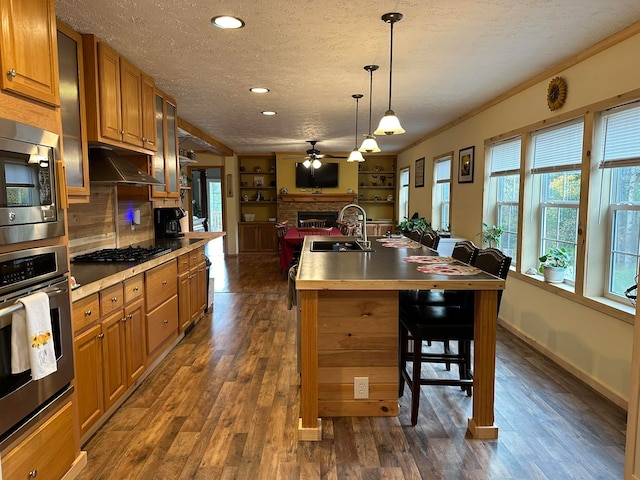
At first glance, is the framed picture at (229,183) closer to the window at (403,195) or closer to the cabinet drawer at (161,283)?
the window at (403,195)

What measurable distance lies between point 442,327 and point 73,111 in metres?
2.50

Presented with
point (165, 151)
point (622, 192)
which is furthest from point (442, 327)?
point (165, 151)

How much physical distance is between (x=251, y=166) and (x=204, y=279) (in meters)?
5.98

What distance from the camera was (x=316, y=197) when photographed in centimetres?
969

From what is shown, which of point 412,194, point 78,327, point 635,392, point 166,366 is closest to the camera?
point 635,392

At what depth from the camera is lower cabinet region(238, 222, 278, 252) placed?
31.8ft

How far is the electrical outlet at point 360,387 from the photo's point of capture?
2422 millimetres

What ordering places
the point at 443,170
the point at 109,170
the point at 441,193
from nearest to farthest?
the point at 109,170 → the point at 443,170 → the point at 441,193

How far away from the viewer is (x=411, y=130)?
6.45 meters

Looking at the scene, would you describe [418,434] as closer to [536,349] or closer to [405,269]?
[405,269]

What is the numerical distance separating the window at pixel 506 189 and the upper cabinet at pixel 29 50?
3.78m

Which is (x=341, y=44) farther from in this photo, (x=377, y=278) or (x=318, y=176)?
(x=318, y=176)

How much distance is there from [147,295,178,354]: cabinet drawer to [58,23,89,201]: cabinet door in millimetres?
997

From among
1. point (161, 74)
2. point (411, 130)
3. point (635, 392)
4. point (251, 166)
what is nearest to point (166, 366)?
point (161, 74)
